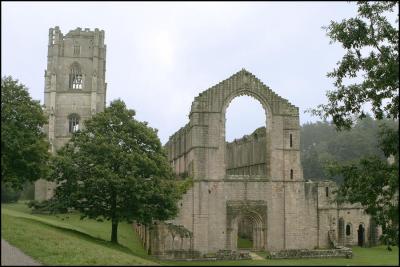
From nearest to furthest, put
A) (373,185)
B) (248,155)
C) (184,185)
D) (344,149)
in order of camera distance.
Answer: (373,185) < (184,185) < (248,155) < (344,149)

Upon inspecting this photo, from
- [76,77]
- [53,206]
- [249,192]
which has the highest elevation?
[76,77]

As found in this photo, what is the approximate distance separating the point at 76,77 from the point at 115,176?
44173 mm

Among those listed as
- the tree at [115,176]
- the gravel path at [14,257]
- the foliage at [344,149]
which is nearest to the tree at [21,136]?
the tree at [115,176]

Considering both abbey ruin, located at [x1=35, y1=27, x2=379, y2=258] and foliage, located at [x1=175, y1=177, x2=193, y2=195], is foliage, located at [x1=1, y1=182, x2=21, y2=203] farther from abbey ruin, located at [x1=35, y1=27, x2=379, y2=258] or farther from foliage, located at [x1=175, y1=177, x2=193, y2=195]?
foliage, located at [x1=175, y1=177, x2=193, y2=195]

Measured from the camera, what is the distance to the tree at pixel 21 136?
90.6 feet

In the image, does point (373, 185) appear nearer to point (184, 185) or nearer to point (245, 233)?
point (184, 185)

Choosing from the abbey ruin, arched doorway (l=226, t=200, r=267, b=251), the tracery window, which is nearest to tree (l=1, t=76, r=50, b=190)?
the abbey ruin

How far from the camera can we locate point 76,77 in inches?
2854

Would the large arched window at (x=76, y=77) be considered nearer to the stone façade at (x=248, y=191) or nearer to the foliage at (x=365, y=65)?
the stone façade at (x=248, y=191)

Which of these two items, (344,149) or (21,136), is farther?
(344,149)

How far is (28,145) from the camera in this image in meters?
28.7

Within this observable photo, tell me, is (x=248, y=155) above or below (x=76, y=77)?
below

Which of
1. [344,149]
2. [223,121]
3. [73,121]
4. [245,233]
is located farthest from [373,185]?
[344,149]

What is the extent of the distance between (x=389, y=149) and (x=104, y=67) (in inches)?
2361
